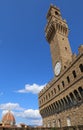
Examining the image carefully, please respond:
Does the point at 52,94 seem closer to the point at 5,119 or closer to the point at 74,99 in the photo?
the point at 74,99

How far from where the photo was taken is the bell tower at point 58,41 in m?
30.9

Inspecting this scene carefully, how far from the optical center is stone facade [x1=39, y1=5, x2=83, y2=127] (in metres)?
21.3

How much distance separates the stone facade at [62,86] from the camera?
21.3 m

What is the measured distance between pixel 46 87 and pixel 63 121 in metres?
9.92

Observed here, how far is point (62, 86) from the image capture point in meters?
25.9

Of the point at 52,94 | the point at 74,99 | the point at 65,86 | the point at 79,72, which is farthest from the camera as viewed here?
the point at 52,94

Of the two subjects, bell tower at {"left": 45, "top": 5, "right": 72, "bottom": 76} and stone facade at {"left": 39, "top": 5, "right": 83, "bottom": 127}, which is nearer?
stone facade at {"left": 39, "top": 5, "right": 83, "bottom": 127}

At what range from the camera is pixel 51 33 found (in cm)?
3600

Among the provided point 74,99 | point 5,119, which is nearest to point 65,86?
point 74,99

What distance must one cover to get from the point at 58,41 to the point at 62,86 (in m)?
11.7

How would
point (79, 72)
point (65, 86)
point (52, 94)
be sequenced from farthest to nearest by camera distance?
1. point (52, 94)
2. point (65, 86)
3. point (79, 72)

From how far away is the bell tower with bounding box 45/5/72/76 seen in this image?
30.9m

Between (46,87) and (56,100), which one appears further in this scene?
(46,87)

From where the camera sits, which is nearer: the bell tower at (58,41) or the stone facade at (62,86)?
the stone facade at (62,86)
